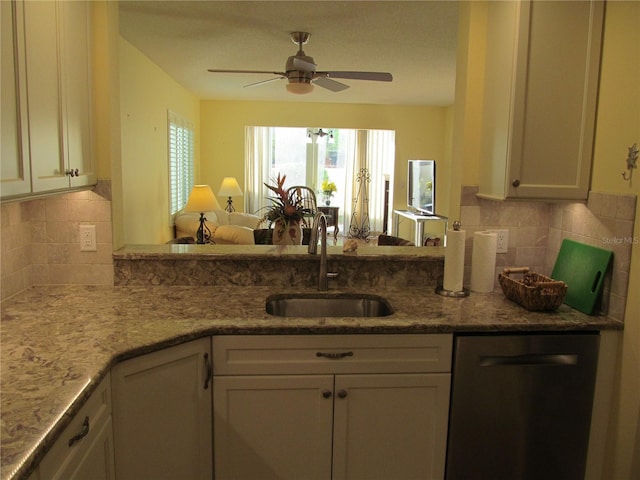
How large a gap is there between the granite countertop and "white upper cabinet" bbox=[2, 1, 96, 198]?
48 cm

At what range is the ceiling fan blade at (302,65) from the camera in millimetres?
3717

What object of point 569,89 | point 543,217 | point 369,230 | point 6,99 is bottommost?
point 369,230

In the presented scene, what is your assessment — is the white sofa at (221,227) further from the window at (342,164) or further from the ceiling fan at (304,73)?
the window at (342,164)

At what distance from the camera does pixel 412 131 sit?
818 centimetres

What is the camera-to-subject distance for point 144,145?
462 centimetres

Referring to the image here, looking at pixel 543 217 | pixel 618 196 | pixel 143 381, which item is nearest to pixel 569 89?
pixel 618 196

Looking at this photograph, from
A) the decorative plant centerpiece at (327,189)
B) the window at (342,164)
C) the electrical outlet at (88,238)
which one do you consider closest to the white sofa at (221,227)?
the window at (342,164)

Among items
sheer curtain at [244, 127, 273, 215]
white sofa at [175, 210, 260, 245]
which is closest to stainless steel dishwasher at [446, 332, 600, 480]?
white sofa at [175, 210, 260, 245]

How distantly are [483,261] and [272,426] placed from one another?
116 centimetres

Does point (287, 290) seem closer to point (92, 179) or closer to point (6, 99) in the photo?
point (92, 179)

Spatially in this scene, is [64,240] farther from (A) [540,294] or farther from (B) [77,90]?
(A) [540,294]

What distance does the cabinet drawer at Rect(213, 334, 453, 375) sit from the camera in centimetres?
181

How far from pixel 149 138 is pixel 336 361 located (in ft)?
12.1

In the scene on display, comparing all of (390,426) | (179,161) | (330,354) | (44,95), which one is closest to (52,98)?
(44,95)
